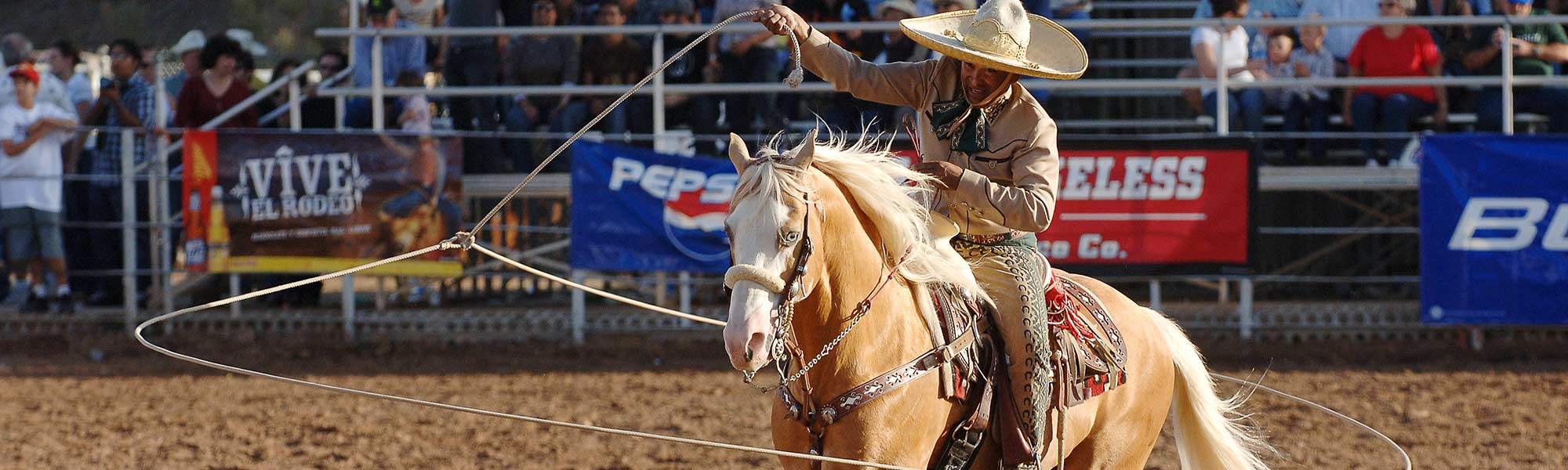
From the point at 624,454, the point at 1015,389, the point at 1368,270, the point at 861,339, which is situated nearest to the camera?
the point at 861,339

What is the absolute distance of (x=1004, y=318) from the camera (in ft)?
13.6

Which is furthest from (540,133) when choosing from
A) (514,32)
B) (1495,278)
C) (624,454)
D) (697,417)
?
(1495,278)

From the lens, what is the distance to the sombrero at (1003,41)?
3943mm

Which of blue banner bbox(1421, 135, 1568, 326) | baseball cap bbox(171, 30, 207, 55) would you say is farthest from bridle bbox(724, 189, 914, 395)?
baseball cap bbox(171, 30, 207, 55)

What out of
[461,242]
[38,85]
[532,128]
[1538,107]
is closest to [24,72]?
[38,85]

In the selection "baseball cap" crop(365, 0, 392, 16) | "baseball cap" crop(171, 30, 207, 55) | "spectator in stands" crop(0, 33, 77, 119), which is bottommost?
"spectator in stands" crop(0, 33, 77, 119)

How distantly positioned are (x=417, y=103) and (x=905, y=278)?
25.2 feet

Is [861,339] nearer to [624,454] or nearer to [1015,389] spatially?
[1015,389]

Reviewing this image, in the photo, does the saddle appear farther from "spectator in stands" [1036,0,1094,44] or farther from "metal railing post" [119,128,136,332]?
"metal railing post" [119,128,136,332]

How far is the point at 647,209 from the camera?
32.8ft

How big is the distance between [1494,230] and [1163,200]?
215 cm

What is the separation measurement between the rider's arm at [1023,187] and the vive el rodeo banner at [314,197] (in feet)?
22.7

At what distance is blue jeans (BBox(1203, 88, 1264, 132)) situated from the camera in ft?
34.1

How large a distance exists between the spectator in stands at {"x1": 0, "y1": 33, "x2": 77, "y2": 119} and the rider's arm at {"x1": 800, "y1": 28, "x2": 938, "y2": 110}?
8.91 metres
